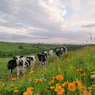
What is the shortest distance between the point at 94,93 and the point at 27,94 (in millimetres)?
1136

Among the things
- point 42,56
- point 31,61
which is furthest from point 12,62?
point 42,56

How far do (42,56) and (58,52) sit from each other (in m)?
4.94

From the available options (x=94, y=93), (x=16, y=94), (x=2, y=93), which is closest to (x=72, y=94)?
(x=94, y=93)

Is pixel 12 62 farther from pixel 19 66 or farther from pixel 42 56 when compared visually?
pixel 42 56

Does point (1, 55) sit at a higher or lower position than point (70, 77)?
lower

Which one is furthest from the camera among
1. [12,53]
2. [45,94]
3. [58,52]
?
[12,53]

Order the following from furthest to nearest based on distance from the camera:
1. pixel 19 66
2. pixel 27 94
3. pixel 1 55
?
pixel 1 55 < pixel 19 66 < pixel 27 94

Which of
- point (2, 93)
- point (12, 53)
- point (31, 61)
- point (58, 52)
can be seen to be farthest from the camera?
point (12, 53)

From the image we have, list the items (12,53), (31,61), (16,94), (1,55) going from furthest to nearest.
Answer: (12,53) → (1,55) → (31,61) → (16,94)

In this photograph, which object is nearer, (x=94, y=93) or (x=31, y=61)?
(x=94, y=93)

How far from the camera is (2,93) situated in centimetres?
237

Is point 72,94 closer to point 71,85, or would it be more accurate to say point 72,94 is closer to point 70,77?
point 71,85

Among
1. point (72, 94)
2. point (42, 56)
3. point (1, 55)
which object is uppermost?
point (72, 94)

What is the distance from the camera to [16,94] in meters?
2.21
